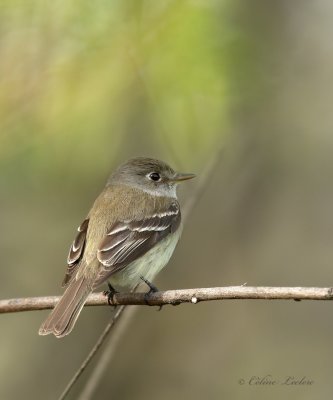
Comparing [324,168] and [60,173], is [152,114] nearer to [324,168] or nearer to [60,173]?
[60,173]

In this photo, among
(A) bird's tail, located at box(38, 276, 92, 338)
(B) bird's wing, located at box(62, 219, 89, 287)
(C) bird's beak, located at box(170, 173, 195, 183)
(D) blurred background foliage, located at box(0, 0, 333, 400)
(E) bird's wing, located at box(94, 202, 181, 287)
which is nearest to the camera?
(A) bird's tail, located at box(38, 276, 92, 338)

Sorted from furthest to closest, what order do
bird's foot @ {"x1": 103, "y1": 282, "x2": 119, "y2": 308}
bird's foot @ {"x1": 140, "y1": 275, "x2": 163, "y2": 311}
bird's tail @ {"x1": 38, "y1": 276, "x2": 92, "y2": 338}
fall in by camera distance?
bird's foot @ {"x1": 103, "y1": 282, "x2": 119, "y2": 308}
bird's tail @ {"x1": 38, "y1": 276, "x2": 92, "y2": 338}
bird's foot @ {"x1": 140, "y1": 275, "x2": 163, "y2": 311}

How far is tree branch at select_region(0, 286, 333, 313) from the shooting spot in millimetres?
4387

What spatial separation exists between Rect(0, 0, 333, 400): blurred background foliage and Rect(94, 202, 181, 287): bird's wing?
0.99m

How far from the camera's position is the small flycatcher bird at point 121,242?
19.6 feet

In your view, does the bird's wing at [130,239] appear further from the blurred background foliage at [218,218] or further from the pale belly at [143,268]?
the blurred background foliage at [218,218]

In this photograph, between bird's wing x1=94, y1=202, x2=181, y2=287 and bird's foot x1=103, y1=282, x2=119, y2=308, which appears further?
bird's wing x1=94, y1=202, x2=181, y2=287

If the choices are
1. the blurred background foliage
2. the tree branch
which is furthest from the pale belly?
the blurred background foliage

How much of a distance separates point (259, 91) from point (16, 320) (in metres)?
3.80

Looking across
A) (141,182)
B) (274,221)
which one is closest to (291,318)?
(274,221)

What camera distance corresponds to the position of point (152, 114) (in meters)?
7.79

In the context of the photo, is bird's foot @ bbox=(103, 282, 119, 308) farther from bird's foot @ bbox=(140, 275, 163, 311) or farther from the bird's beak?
the bird's beak

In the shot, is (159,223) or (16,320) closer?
(159,223)

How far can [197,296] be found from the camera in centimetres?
488
